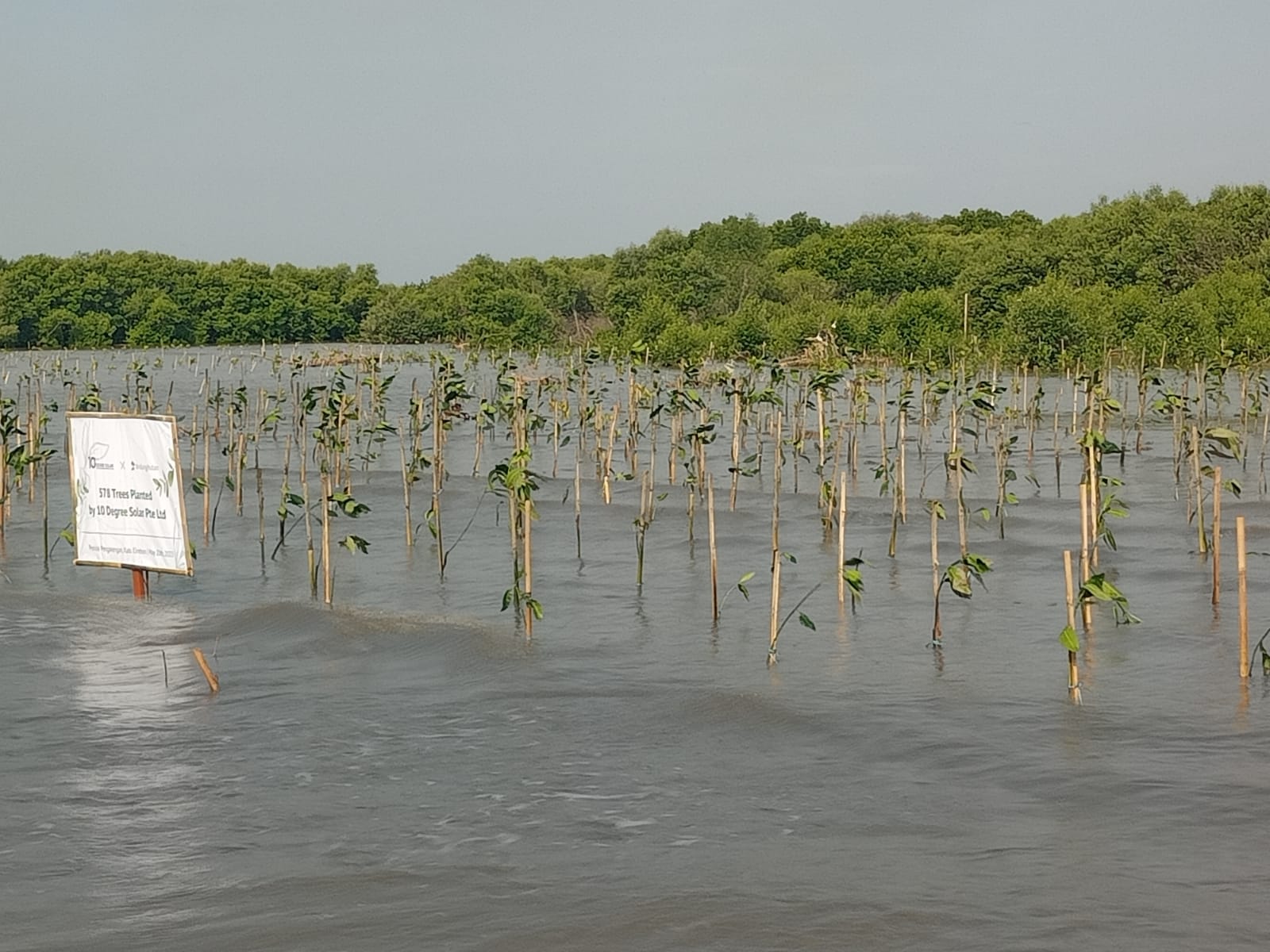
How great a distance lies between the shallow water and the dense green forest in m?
10.2

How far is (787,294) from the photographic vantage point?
59469 mm

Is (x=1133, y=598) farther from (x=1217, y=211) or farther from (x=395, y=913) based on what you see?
(x=1217, y=211)

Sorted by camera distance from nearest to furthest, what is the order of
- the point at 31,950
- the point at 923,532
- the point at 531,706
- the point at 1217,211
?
1. the point at 31,950
2. the point at 531,706
3. the point at 923,532
4. the point at 1217,211

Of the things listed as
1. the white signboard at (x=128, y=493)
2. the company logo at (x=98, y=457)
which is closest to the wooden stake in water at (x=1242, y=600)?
the white signboard at (x=128, y=493)

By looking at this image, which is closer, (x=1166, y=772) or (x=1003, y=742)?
(x=1166, y=772)

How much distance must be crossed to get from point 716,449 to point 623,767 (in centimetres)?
1460

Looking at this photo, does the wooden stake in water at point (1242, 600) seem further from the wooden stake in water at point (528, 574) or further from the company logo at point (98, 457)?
the company logo at point (98, 457)

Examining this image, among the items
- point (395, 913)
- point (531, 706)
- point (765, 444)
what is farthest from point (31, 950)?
point (765, 444)

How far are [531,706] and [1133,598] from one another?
15.3 feet

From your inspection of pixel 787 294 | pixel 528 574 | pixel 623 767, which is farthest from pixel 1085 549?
pixel 787 294

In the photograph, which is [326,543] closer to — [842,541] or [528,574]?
[528,574]

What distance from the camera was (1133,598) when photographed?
10.3 meters

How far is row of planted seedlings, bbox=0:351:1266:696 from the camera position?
951cm

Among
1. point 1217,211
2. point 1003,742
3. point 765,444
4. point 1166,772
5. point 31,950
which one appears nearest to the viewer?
point 31,950
